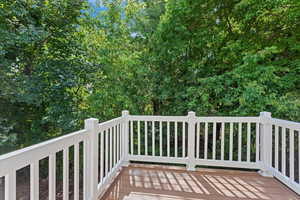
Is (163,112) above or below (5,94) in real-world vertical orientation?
below

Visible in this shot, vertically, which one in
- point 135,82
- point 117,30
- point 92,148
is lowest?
point 92,148

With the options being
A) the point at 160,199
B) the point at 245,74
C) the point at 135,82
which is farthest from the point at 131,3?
the point at 160,199

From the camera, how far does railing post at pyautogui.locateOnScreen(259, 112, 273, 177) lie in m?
2.79

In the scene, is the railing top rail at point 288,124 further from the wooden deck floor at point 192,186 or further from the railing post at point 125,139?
the railing post at point 125,139

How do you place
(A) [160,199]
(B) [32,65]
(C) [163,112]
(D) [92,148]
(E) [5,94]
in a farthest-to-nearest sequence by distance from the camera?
(C) [163,112] → (B) [32,65] → (E) [5,94] → (A) [160,199] → (D) [92,148]

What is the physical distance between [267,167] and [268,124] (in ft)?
2.14

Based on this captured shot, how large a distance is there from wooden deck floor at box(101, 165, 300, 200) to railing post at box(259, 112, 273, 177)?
132 mm

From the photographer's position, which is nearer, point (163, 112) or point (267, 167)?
point (267, 167)

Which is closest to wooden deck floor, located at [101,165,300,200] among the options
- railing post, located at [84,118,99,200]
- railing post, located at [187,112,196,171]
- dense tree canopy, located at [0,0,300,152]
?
railing post, located at [187,112,196,171]

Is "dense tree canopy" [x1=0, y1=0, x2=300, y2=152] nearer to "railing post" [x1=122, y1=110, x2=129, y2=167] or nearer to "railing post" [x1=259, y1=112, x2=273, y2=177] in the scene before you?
"railing post" [x1=259, y1=112, x2=273, y2=177]

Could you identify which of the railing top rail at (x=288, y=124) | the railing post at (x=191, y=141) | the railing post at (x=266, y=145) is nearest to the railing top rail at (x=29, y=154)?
the railing post at (x=191, y=141)

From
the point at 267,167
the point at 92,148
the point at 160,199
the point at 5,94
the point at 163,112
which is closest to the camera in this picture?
the point at 92,148

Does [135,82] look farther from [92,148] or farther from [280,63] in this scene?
[280,63]

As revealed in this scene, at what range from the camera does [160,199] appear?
6.99 ft
